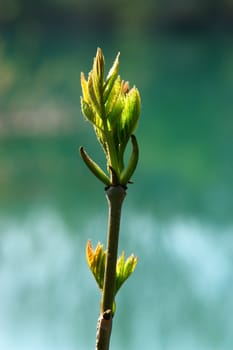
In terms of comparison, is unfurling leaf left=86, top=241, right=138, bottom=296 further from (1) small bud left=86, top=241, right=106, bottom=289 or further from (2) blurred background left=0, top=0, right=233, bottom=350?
(2) blurred background left=0, top=0, right=233, bottom=350

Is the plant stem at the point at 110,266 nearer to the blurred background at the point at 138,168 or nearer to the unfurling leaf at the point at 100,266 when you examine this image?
the unfurling leaf at the point at 100,266

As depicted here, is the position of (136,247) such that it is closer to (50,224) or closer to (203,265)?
(203,265)

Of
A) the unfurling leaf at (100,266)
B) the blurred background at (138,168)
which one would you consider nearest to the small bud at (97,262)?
the unfurling leaf at (100,266)

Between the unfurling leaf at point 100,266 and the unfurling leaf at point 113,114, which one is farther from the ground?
the unfurling leaf at point 113,114

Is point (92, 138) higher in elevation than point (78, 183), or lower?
higher

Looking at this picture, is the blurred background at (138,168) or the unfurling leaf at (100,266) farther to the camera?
the blurred background at (138,168)

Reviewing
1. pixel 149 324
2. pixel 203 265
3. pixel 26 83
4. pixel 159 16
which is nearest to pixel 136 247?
pixel 203 265
